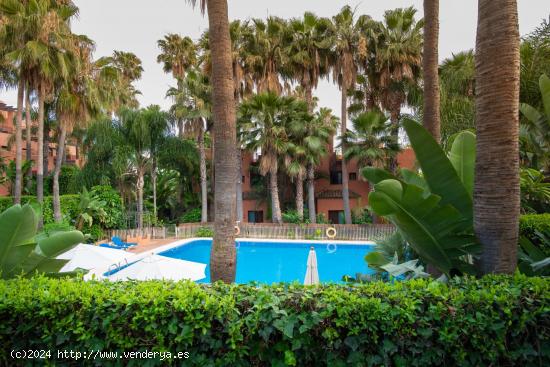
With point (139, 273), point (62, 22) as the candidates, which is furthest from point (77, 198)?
point (139, 273)

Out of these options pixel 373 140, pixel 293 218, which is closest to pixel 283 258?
pixel 293 218

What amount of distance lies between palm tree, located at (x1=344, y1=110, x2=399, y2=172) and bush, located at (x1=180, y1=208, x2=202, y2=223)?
1362 cm

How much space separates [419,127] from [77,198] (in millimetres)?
21006

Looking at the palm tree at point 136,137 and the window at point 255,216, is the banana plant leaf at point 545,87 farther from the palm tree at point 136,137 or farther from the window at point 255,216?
the window at point 255,216

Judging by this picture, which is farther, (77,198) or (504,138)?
(77,198)

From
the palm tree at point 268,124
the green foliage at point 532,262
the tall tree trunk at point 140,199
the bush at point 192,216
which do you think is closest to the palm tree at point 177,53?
the tall tree trunk at point 140,199

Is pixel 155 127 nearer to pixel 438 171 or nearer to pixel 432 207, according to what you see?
pixel 438 171

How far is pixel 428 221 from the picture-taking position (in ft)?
11.6

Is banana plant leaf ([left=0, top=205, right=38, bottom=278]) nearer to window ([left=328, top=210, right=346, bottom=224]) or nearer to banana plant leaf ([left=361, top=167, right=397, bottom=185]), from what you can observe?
banana plant leaf ([left=361, top=167, right=397, bottom=185])

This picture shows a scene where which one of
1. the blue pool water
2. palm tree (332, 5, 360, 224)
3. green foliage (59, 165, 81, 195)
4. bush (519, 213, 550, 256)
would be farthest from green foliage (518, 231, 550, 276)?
green foliage (59, 165, 81, 195)

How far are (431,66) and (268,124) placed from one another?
17077 millimetres

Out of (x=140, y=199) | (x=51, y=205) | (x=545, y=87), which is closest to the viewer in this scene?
(x=545, y=87)

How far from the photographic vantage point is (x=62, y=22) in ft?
51.7

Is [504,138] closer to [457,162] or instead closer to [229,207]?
[457,162]
